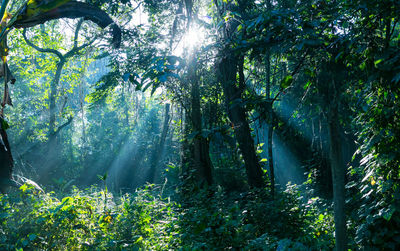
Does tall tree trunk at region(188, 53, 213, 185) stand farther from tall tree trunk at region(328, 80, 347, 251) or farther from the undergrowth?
tall tree trunk at region(328, 80, 347, 251)

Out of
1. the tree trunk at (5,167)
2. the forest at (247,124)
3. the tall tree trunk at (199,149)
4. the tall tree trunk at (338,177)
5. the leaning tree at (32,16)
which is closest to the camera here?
the forest at (247,124)

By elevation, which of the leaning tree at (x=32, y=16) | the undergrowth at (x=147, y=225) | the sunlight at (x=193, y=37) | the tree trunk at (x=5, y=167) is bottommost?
the undergrowth at (x=147, y=225)

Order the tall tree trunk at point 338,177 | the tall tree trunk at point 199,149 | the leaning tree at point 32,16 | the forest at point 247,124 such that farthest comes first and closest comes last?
1. the tall tree trunk at point 199,149
2. the leaning tree at point 32,16
3. the tall tree trunk at point 338,177
4. the forest at point 247,124

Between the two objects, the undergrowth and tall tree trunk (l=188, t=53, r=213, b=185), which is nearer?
the undergrowth

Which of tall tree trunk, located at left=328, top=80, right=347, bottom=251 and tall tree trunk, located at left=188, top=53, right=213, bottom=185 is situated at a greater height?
tall tree trunk, located at left=188, top=53, right=213, bottom=185

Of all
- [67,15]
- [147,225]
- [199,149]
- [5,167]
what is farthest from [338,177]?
[5,167]

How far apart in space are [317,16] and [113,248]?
12.0ft

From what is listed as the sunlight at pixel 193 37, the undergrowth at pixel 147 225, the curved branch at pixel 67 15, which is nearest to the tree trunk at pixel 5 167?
the undergrowth at pixel 147 225

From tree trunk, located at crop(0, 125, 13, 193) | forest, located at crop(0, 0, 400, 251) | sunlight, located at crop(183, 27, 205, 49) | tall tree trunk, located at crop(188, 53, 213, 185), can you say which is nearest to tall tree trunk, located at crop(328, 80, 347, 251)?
→ forest, located at crop(0, 0, 400, 251)

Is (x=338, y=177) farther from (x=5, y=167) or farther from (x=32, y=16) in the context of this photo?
(x=5, y=167)

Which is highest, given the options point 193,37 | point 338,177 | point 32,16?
point 193,37

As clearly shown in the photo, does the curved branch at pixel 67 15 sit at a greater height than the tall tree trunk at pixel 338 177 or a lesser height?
greater

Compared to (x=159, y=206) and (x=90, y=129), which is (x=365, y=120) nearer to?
(x=159, y=206)

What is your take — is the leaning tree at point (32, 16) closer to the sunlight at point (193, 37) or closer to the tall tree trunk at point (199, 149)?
the sunlight at point (193, 37)
